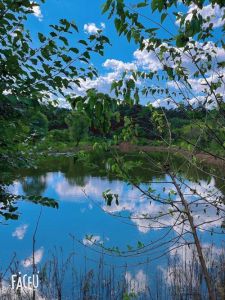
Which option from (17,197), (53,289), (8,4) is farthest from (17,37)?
(53,289)

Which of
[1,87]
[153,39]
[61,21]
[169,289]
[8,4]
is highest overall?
[61,21]

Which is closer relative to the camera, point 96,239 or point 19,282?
point 19,282

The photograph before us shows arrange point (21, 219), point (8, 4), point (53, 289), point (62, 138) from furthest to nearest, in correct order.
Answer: point (21, 219) → point (53, 289) → point (62, 138) → point (8, 4)

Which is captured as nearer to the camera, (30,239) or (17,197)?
(17,197)

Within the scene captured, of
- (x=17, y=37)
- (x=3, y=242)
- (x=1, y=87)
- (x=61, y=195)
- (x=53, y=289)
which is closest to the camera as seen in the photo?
(x=1, y=87)

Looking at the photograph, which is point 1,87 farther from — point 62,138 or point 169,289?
point 169,289

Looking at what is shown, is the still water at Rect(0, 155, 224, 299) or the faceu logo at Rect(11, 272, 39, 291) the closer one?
the faceu logo at Rect(11, 272, 39, 291)

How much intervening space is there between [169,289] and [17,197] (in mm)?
4477

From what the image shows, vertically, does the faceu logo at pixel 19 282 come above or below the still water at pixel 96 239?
below

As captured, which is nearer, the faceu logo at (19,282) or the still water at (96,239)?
the faceu logo at (19,282)

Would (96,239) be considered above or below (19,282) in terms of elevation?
above

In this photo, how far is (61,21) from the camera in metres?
3.95

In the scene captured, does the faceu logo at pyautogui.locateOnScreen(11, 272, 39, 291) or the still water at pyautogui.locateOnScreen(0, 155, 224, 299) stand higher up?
the still water at pyautogui.locateOnScreen(0, 155, 224, 299)

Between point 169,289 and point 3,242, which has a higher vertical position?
point 3,242
